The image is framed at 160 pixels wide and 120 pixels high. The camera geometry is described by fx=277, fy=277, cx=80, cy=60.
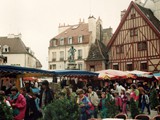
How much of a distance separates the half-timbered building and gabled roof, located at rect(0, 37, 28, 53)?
1588 centimetres

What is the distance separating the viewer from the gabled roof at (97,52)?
117 feet

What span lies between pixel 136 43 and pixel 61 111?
2542 centimetres

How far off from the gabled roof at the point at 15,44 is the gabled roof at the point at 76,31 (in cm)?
578

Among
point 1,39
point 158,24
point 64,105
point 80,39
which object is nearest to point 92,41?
point 80,39

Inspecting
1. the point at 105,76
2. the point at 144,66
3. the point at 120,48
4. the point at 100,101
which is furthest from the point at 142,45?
A: the point at 100,101

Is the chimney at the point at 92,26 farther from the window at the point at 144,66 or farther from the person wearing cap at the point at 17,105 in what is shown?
the person wearing cap at the point at 17,105

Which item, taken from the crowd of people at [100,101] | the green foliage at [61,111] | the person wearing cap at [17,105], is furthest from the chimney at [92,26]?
the green foliage at [61,111]

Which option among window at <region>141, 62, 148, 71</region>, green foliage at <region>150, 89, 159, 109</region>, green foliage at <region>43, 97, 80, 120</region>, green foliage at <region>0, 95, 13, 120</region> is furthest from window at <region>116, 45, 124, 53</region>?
green foliage at <region>0, 95, 13, 120</region>

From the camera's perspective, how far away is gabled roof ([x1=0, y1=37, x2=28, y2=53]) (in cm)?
4262

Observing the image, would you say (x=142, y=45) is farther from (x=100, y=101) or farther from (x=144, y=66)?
(x=100, y=101)

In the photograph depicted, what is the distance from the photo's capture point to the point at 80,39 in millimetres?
38969

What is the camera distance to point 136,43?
3067 centimetres

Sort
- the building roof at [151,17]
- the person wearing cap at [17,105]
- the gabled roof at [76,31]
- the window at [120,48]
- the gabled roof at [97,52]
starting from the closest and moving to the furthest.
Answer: the person wearing cap at [17,105] → the building roof at [151,17] → the window at [120,48] → the gabled roof at [97,52] → the gabled roof at [76,31]

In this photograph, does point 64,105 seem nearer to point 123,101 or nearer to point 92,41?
point 123,101
